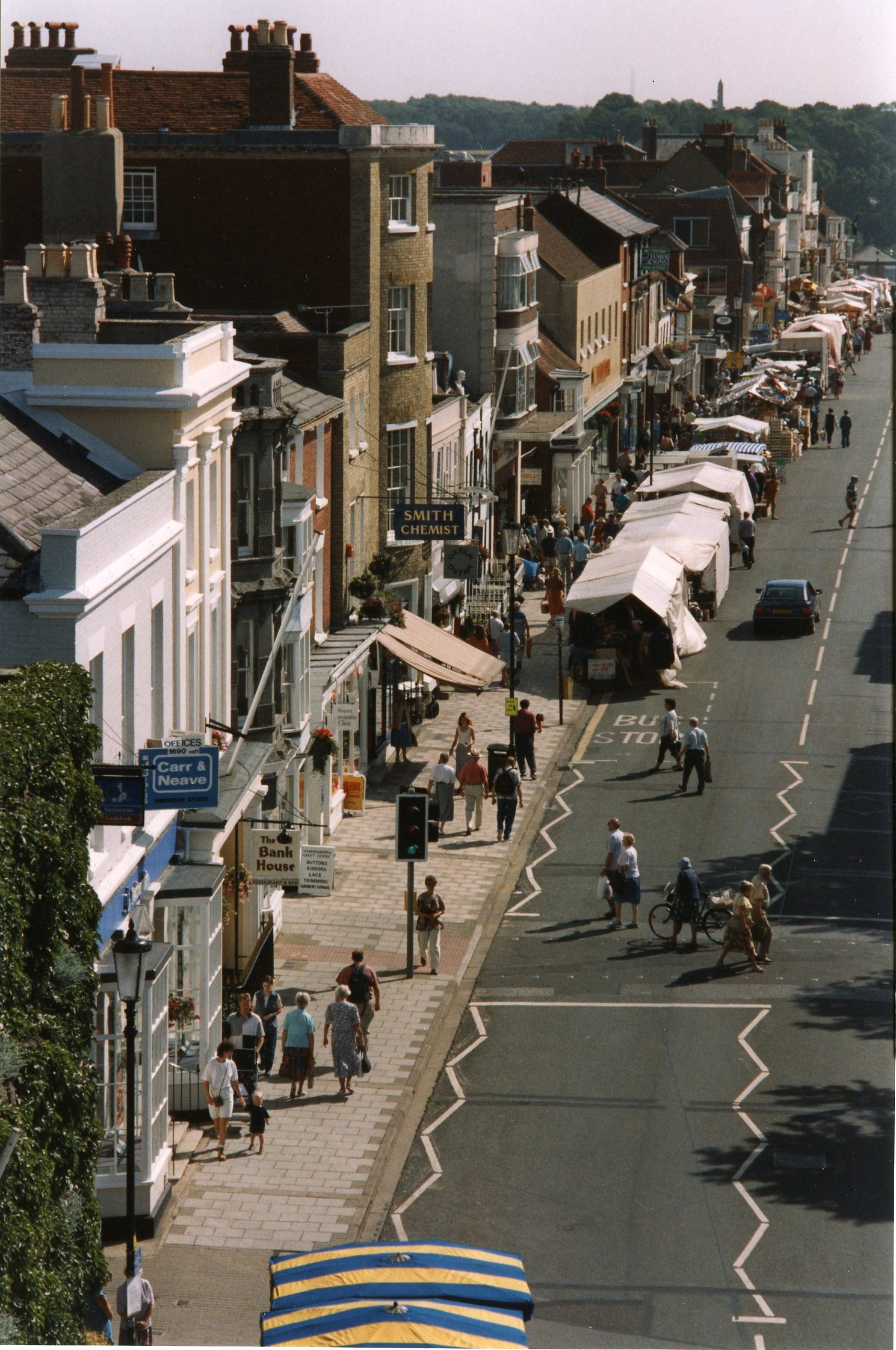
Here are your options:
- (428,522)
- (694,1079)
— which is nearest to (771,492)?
(428,522)

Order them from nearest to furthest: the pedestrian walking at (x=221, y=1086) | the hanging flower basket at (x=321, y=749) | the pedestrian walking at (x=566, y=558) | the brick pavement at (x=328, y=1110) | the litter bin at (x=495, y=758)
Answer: the brick pavement at (x=328, y=1110)
the pedestrian walking at (x=221, y=1086)
the hanging flower basket at (x=321, y=749)
the litter bin at (x=495, y=758)
the pedestrian walking at (x=566, y=558)

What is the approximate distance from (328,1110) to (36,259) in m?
11.4

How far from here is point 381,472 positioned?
1687 inches

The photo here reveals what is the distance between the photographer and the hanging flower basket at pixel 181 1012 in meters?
23.2

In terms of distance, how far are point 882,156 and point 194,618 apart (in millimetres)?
155097

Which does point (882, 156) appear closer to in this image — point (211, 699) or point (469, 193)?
point (469, 193)

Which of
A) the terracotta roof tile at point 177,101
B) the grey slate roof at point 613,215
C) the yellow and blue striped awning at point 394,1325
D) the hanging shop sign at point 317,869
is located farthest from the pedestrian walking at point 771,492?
the yellow and blue striped awning at point 394,1325

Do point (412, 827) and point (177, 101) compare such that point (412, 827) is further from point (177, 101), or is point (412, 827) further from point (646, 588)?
point (177, 101)

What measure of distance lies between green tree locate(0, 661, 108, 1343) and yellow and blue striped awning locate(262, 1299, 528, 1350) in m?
1.75

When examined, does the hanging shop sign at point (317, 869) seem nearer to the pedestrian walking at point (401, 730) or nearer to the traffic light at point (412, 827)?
the traffic light at point (412, 827)

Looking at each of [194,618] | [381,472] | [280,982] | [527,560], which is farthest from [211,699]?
[527,560]

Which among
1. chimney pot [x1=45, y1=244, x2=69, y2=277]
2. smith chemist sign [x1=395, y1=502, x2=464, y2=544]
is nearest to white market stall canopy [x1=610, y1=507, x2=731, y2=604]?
smith chemist sign [x1=395, y1=502, x2=464, y2=544]

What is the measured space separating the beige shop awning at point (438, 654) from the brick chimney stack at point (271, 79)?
449 inches

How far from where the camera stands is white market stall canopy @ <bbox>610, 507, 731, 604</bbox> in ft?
167
